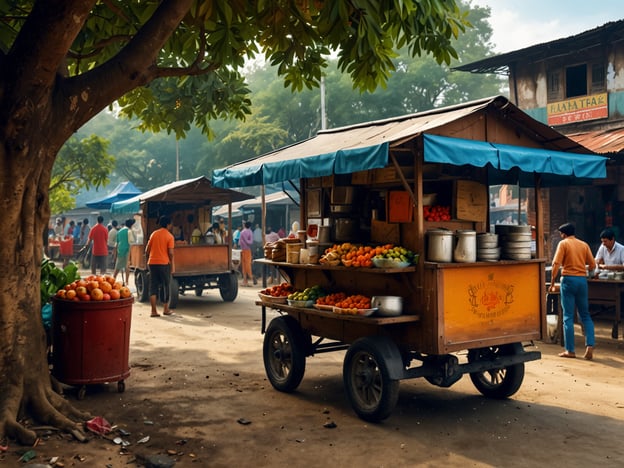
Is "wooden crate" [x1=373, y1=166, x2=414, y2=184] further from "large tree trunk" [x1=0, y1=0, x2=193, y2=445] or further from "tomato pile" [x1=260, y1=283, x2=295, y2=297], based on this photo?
"large tree trunk" [x1=0, y1=0, x2=193, y2=445]

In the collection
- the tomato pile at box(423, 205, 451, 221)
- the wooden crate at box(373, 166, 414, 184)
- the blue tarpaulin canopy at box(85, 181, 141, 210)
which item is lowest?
the tomato pile at box(423, 205, 451, 221)

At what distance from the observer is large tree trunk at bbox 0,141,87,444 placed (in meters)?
5.64

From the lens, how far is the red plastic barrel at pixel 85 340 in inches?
273

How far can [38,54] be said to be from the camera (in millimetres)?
5586

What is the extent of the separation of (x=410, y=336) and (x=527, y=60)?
45.2ft

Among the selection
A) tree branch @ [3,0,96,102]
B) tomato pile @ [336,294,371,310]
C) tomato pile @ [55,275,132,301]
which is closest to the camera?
tree branch @ [3,0,96,102]

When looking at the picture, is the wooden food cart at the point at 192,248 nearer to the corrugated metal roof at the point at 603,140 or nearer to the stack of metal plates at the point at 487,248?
the corrugated metal roof at the point at 603,140

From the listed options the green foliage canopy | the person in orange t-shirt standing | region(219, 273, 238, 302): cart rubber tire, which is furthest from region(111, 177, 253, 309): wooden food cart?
the green foliage canopy

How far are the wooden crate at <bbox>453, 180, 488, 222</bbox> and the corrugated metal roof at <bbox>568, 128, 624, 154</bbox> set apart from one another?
23.2ft

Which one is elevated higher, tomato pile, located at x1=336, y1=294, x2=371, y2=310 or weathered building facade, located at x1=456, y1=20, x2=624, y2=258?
weathered building facade, located at x1=456, y1=20, x2=624, y2=258

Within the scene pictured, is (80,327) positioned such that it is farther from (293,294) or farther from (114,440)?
(293,294)

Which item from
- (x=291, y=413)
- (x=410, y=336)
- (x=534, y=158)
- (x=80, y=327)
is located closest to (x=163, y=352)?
(x=80, y=327)

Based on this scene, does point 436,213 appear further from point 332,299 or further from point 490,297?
point 332,299

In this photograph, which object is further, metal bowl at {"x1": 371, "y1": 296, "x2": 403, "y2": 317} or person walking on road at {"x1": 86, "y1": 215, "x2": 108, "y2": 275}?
person walking on road at {"x1": 86, "y1": 215, "x2": 108, "y2": 275}
